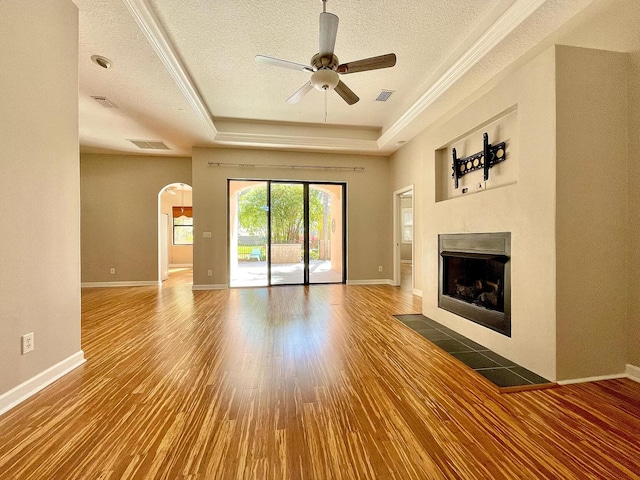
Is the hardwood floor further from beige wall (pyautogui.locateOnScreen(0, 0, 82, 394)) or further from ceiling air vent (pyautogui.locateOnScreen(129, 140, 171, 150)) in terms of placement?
ceiling air vent (pyautogui.locateOnScreen(129, 140, 171, 150))

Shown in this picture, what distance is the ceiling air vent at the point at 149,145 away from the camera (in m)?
5.85

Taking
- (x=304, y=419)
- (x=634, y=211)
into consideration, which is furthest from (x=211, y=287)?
(x=634, y=211)

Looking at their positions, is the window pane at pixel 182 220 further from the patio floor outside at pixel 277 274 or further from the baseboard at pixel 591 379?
the baseboard at pixel 591 379

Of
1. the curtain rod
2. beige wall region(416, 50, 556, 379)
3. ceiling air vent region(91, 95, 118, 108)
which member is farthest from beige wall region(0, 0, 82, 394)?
the curtain rod

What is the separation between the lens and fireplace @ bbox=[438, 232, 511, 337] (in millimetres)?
2592

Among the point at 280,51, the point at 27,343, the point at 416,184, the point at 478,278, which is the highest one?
the point at 280,51

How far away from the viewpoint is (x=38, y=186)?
201 centimetres

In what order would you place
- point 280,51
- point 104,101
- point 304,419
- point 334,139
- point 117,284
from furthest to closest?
point 117,284 → point 334,139 → point 104,101 → point 280,51 → point 304,419

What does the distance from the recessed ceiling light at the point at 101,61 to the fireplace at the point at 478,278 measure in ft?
14.1

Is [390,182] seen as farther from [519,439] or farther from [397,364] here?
[519,439]

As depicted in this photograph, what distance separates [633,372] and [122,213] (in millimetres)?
8404

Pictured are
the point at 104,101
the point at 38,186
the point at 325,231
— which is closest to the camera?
the point at 38,186

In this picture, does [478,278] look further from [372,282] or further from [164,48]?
[164,48]

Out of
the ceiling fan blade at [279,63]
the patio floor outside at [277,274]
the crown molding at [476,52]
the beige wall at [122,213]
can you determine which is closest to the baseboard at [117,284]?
the beige wall at [122,213]
